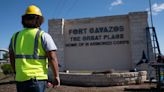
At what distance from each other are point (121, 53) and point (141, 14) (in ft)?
8.77

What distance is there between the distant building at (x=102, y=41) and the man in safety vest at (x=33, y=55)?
1505 centimetres

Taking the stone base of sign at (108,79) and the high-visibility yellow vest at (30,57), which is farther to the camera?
the stone base of sign at (108,79)

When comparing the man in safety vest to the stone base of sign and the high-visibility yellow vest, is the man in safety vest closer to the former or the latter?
the high-visibility yellow vest

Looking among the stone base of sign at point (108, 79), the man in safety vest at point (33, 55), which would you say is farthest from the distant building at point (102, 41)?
the man in safety vest at point (33, 55)

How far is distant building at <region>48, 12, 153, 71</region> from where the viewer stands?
1880 cm

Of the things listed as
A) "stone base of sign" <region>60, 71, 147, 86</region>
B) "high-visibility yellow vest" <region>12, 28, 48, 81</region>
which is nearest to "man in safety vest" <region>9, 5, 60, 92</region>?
"high-visibility yellow vest" <region>12, 28, 48, 81</region>

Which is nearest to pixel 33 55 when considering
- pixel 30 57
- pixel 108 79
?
pixel 30 57

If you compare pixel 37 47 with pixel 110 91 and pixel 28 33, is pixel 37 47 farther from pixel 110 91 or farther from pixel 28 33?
pixel 110 91

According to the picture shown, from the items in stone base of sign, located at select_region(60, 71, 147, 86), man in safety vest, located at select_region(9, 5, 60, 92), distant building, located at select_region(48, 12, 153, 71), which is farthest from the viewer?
distant building, located at select_region(48, 12, 153, 71)

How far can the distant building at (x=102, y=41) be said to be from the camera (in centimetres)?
1880

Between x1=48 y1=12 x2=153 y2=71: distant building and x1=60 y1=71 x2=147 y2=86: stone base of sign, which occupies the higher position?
x1=48 y1=12 x2=153 y2=71: distant building

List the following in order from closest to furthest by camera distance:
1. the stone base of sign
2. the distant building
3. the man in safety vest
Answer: the man in safety vest < the stone base of sign < the distant building

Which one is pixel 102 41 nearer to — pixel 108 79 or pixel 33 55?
pixel 108 79

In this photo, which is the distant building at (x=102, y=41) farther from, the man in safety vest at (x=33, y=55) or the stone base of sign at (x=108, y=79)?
the man in safety vest at (x=33, y=55)
